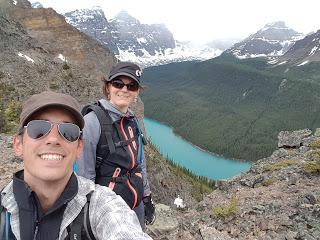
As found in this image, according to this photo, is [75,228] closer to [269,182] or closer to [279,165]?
[269,182]

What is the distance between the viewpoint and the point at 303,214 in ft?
33.4

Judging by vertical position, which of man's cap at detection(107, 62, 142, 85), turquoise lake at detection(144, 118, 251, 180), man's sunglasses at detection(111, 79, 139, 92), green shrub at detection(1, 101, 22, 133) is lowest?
turquoise lake at detection(144, 118, 251, 180)

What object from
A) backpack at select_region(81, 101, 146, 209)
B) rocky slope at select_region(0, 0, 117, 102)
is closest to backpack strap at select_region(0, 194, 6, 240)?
backpack at select_region(81, 101, 146, 209)

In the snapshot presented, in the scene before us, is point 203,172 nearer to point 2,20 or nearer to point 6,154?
point 2,20

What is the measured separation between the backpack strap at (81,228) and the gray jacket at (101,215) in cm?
3

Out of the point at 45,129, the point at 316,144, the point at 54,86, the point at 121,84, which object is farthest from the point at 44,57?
the point at 45,129

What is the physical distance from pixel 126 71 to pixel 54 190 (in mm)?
3119

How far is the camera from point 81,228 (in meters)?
3.32

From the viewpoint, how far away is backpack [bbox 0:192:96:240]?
10.7 ft

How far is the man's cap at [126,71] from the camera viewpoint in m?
6.30

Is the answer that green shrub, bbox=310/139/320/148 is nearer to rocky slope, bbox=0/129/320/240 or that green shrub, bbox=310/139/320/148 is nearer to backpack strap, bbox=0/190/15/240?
rocky slope, bbox=0/129/320/240

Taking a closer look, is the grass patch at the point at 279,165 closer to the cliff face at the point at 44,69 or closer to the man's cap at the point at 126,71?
the cliff face at the point at 44,69

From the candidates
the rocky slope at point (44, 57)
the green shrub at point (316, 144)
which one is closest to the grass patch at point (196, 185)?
the rocky slope at point (44, 57)

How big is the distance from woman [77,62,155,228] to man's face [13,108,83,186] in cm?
211
